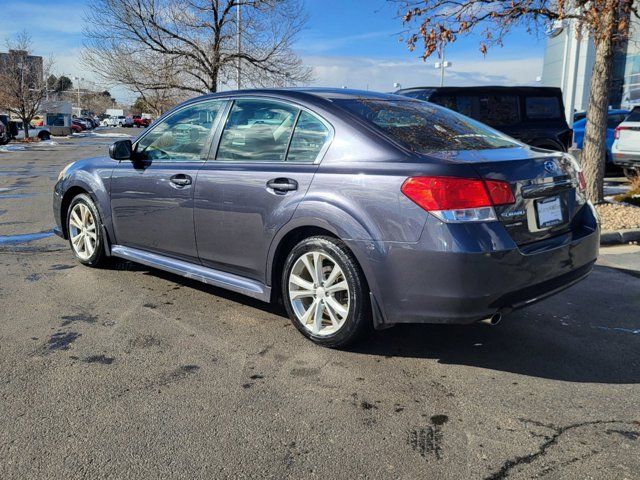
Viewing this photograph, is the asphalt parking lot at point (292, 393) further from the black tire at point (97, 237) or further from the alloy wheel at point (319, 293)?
the black tire at point (97, 237)

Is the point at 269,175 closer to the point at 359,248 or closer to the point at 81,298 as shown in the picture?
the point at 359,248

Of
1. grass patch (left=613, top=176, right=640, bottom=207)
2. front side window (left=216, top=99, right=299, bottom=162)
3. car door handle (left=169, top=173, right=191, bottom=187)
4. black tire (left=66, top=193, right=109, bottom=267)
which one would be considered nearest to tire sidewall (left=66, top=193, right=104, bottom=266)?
black tire (left=66, top=193, right=109, bottom=267)

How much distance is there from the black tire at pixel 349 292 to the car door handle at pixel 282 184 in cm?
35

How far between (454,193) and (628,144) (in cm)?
1082

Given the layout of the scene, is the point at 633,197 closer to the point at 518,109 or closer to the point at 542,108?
the point at 518,109

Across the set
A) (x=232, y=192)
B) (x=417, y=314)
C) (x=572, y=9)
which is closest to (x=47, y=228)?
(x=232, y=192)

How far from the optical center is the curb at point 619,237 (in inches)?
281

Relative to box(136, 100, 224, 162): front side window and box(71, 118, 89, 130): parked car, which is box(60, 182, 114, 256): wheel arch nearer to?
box(136, 100, 224, 162): front side window

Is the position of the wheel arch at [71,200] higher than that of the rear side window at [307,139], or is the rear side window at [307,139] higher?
the rear side window at [307,139]

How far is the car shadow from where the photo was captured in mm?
3516

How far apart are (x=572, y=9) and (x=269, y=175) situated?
273 inches

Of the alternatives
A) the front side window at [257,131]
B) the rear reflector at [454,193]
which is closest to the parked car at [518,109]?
the front side window at [257,131]

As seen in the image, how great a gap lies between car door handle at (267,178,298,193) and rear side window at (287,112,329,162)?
0.17m

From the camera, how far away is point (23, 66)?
39.6m
